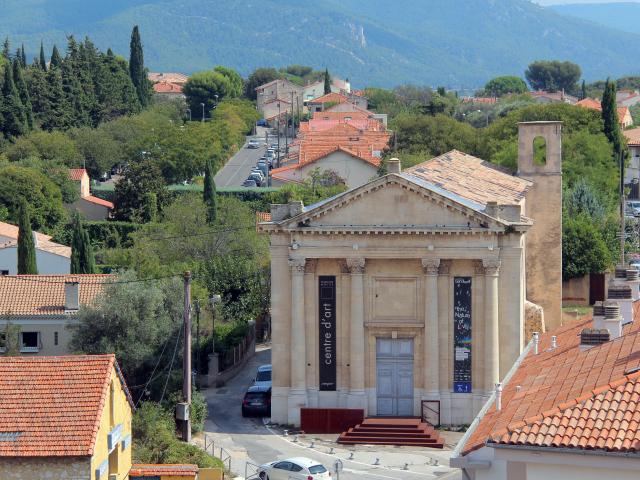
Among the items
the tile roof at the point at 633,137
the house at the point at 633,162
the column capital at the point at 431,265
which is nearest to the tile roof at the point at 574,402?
the column capital at the point at 431,265

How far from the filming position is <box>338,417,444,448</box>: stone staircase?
160ft

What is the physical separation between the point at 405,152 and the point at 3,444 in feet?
282

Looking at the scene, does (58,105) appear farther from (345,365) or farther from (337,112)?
(345,365)

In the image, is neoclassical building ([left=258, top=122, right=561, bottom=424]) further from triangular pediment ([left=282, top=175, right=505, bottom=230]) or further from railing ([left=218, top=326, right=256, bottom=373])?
railing ([left=218, top=326, right=256, bottom=373])

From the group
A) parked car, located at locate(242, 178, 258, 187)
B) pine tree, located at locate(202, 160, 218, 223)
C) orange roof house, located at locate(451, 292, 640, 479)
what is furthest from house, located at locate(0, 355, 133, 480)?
parked car, located at locate(242, 178, 258, 187)

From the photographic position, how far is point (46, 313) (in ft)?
190

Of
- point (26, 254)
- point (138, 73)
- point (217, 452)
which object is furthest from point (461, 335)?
point (138, 73)

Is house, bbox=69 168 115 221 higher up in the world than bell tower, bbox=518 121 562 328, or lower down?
higher up

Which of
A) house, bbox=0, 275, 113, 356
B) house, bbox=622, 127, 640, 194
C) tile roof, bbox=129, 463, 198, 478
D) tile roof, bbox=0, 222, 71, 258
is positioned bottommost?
tile roof, bbox=129, 463, 198, 478

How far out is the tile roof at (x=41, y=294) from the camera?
191ft

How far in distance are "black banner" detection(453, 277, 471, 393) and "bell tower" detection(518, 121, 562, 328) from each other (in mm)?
13969

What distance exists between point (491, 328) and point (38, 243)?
36.6m

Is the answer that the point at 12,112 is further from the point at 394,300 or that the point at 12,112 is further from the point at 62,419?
the point at 62,419

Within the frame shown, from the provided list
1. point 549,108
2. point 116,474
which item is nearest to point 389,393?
point 116,474
